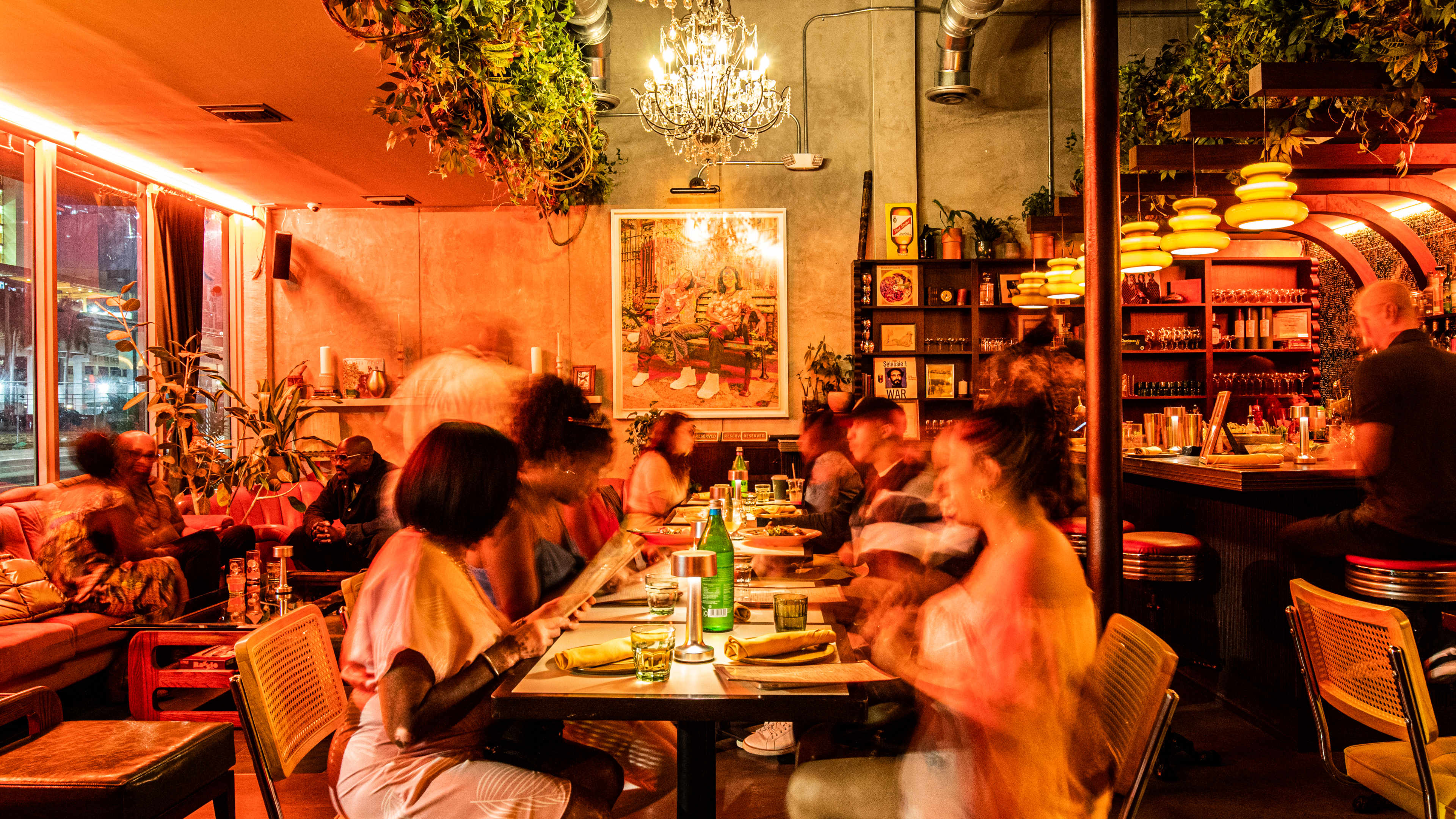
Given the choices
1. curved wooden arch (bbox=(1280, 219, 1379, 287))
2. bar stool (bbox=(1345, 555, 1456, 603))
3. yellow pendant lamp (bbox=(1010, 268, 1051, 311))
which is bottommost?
bar stool (bbox=(1345, 555, 1456, 603))

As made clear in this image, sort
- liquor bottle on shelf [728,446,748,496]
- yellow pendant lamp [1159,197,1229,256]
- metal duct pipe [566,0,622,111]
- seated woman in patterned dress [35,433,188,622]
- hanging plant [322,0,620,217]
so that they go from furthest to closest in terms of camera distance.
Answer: metal duct pipe [566,0,622,111]
liquor bottle on shelf [728,446,748,496]
yellow pendant lamp [1159,197,1229,256]
seated woman in patterned dress [35,433,188,622]
hanging plant [322,0,620,217]

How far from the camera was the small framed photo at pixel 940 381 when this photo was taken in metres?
8.25

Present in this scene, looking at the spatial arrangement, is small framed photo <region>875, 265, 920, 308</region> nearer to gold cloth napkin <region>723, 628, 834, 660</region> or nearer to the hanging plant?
the hanging plant

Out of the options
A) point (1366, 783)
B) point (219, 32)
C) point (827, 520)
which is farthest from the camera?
point (827, 520)

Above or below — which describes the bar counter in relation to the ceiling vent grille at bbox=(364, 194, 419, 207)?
below

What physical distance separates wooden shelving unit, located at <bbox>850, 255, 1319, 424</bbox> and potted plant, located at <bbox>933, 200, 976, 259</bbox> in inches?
3.9

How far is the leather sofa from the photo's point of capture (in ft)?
13.5

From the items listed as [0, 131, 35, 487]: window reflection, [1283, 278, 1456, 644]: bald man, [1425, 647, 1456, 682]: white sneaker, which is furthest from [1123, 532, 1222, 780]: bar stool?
[0, 131, 35, 487]: window reflection

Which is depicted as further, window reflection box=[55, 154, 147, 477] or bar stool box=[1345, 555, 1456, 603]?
window reflection box=[55, 154, 147, 477]

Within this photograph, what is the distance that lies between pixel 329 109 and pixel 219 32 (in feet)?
3.73

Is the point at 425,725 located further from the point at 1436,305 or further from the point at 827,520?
the point at 1436,305

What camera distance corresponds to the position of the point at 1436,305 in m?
7.03

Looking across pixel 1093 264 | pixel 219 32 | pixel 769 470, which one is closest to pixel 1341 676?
pixel 1093 264

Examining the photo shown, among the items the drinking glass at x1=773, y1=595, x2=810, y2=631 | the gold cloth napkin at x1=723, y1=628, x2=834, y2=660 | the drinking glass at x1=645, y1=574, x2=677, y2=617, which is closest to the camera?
the gold cloth napkin at x1=723, y1=628, x2=834, y2=660
